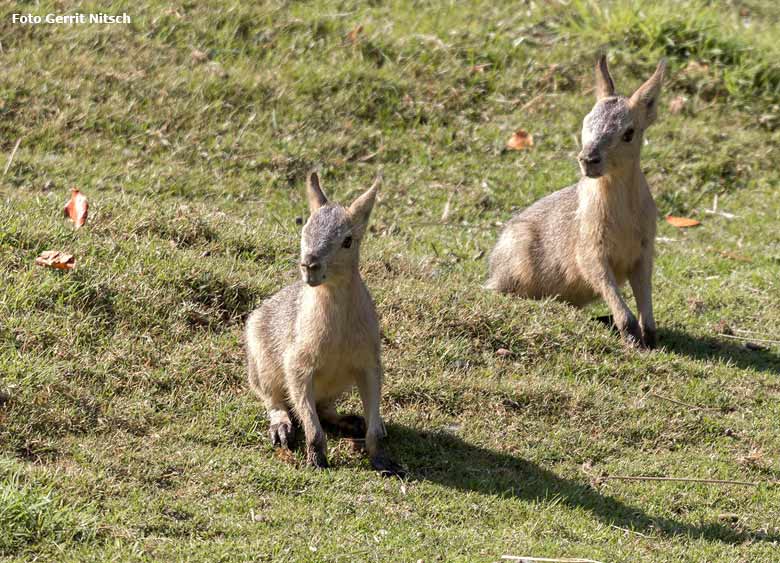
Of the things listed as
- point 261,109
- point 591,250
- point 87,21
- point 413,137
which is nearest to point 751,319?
point 591,250

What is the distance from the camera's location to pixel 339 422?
5.97m

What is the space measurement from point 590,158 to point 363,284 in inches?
77.2

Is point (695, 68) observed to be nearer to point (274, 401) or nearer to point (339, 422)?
point (339, 422)

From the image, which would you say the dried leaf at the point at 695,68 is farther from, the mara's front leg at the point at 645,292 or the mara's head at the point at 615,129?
the mara's front leg at the point at 645,292

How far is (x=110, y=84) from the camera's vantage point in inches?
372

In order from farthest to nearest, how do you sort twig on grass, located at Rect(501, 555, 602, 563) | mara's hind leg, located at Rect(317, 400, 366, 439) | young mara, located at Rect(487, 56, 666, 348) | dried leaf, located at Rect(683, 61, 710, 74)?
1. dried leaf, located at Rect(683, 61, 710, 74)
2. young mara, located at Rect(487, 56, 666, 348)
3. mara's hind leg, located at Rect(317, 400, 366, 439)
4. twig on grass, located at Rect(501, 555, 602, 563)

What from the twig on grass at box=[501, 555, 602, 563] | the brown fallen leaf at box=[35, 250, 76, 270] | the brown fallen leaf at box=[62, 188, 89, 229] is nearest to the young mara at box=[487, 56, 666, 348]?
the twig on grass at box=[501, 555, 602, 563]

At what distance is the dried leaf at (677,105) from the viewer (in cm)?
1070

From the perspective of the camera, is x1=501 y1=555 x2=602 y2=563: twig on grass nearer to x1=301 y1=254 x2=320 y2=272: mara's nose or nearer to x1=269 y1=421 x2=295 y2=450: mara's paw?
x1=269 y1=421 x2=295 y2=450: mara's paw

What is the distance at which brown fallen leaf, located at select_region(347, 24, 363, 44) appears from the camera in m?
10.6

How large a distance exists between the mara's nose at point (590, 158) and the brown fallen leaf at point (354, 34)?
13.9 feet

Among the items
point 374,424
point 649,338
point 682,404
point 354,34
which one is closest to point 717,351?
point 649,338

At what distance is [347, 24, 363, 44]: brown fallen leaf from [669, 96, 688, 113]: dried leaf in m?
2.90

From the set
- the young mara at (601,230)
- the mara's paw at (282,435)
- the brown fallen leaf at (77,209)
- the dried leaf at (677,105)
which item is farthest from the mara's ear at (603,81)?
the dried leaf at (677,105)
